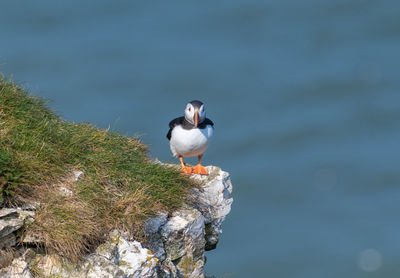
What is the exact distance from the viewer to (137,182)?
8.92 metres

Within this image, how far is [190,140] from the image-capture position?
34.4 feet

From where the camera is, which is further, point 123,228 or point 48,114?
point 48,114

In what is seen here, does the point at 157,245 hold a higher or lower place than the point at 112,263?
higher

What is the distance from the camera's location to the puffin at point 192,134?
34.2 feet

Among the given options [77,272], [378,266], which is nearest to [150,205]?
[77,272]

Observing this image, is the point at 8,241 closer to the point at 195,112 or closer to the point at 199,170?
the point at 199,170

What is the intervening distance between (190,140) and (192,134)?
0.09 m

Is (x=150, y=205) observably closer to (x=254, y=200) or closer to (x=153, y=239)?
(x=153, y=239)

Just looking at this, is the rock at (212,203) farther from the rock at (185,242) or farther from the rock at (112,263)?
the rock at (112,263)

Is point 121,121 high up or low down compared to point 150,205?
up

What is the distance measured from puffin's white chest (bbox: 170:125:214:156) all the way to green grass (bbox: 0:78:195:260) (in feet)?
2.27

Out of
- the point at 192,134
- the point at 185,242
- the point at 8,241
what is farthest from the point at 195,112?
the point at 8,241

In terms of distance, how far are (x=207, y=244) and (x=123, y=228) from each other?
6.26 ft

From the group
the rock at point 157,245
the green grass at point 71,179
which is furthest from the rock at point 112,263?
the green grass at point 71,179
